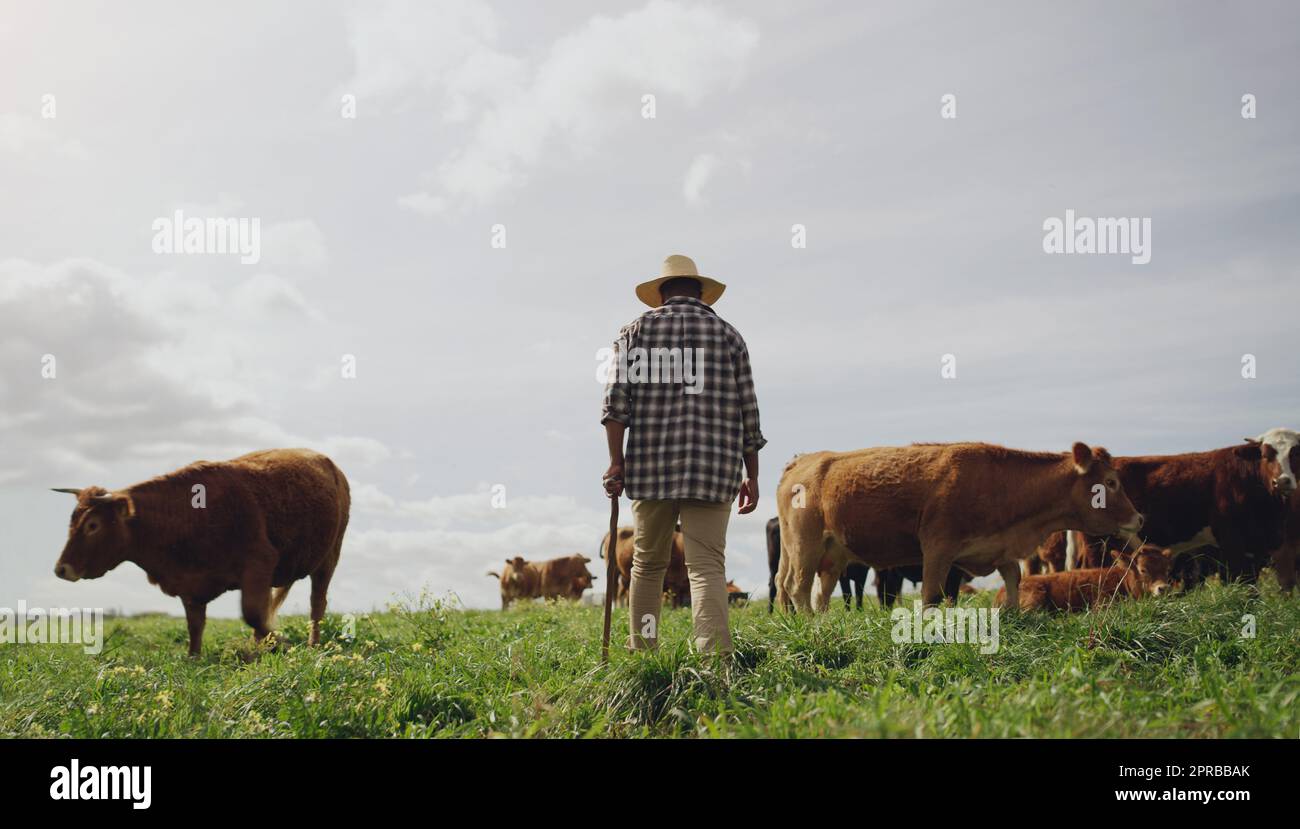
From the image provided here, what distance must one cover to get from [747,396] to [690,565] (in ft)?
4.25

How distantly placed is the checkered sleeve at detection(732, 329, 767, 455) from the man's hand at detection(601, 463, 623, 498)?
1001 millimetres

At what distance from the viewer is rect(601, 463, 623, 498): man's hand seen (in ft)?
20.5

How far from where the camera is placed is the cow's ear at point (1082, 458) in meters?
9.24

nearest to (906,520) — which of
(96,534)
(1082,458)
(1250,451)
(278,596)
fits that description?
(1082,458)

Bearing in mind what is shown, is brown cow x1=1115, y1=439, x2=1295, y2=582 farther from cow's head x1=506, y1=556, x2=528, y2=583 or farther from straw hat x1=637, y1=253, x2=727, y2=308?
cow's head x1=506, y1=556, x2=528, y2=583

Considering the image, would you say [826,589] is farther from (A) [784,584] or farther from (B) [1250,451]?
(B) [1250,451]

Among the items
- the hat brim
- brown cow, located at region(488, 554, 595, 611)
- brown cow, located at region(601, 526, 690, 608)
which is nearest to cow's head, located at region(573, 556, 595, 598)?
brown cow, located at region(488, 554, 595, 611)

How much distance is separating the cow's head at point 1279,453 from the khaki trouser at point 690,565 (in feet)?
33.0

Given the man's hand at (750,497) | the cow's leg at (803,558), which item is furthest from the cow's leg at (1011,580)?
the man's hand at (750,497)
